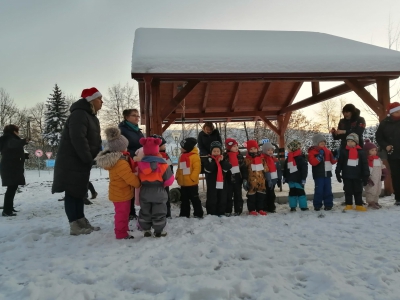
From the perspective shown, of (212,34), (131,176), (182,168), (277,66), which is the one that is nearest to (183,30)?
(212,34)

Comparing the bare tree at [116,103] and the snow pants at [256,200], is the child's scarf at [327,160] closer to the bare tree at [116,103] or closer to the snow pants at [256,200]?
the snow pants at [256,200]

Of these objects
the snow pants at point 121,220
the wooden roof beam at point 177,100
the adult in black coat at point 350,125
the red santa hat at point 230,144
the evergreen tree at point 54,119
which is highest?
the evergreen tree at point 54,119

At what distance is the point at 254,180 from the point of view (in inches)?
215

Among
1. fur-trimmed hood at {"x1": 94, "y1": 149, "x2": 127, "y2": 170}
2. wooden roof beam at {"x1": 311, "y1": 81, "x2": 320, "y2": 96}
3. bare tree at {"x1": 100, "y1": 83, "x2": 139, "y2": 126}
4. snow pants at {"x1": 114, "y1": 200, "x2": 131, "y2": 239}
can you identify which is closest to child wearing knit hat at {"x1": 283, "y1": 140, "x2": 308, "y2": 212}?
snow pants at {"x1": 114, "y1": 200, "x2": 131, "y2": 239}

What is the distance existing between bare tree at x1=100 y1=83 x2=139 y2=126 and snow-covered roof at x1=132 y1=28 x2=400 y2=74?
32709 mm

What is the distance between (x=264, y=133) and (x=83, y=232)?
96.3 ft

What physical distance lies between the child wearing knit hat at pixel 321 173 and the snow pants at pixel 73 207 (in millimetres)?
4210

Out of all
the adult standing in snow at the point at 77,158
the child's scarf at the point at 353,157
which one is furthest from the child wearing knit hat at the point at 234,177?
the adult standing in snow at the point at 77,158

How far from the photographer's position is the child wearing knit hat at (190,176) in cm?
507

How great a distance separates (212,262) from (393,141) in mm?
4958

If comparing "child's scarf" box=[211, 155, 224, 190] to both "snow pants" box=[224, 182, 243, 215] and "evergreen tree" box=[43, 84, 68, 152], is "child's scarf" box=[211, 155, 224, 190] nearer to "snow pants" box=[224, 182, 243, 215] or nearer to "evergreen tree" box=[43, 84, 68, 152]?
"snow pants" box=[224, 182, 243, 215]

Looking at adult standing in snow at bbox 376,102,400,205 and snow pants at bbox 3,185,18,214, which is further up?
adult standing in snow at bbox 376,102,400,205

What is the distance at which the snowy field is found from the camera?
86.9 inches

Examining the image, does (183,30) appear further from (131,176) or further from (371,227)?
(371,227)
